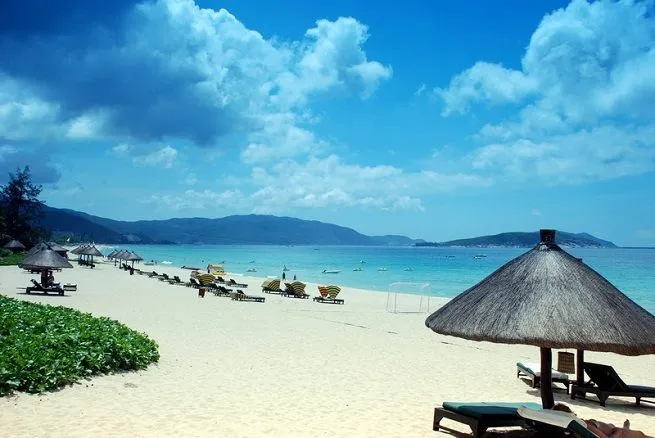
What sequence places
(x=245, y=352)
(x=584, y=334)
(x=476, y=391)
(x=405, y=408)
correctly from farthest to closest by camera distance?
(x=245, y=352) → (x=476, y=391) → (x=405, y=408) → (x=584, y=334)

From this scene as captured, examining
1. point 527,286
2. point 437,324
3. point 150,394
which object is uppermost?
point 527,286

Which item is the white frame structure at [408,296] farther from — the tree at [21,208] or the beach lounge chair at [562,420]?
the tree at [21,208]

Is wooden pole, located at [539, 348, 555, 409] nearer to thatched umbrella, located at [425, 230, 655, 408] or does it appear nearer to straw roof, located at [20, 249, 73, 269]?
thatched umbrella, located at [425, 230, 655, 408]

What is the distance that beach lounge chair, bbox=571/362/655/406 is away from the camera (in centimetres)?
914

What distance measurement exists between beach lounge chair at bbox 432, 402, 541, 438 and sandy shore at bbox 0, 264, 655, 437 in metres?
0.46

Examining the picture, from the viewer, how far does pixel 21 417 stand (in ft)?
21.6

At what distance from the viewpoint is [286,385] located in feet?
30.6

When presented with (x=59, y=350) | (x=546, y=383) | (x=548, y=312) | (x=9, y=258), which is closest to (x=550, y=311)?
(x=548, y=312)

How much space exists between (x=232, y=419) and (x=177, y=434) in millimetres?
900

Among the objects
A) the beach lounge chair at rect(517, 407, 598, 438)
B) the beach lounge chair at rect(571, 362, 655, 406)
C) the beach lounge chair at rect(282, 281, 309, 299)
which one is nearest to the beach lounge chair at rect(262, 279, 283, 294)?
the beach lounge chair at rect(282, 281, 309, 299)

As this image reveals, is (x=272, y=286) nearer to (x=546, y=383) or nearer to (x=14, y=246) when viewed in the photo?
(x=546, y=383)

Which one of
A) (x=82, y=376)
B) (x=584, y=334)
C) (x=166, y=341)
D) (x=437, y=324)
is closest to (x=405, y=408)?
(x=437, y=324)

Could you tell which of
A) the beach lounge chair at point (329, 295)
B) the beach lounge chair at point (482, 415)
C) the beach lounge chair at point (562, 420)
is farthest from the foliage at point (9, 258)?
the beach lounge chair at point (562, 420)

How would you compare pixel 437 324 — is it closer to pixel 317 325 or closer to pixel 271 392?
pixel 271 392
